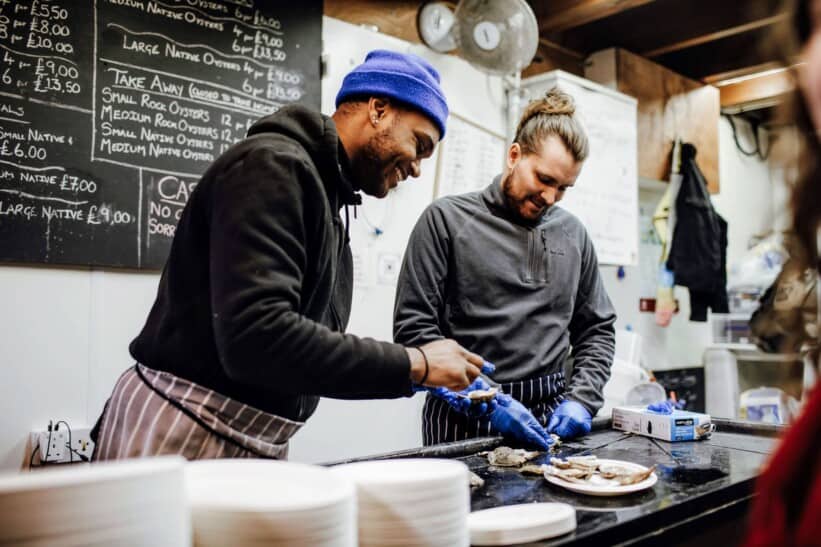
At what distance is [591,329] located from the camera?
95.0 inches

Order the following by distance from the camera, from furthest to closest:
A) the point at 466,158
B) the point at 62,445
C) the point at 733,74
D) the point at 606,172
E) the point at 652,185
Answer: the point at 733,74 → the point at 652,185 → the point at 606,172 → the point at 466,158 → the point at 62,445

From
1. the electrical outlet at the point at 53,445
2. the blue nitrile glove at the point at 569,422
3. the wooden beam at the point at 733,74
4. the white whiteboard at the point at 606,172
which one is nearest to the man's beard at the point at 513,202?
the blue nitrile glove at the point at 569,422

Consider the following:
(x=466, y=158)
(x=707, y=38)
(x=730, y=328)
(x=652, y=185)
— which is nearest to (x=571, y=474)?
(x=466, y=158)

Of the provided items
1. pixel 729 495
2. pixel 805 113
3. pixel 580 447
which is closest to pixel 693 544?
pixel 729 495

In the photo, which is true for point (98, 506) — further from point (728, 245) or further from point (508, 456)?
point (728, 245)

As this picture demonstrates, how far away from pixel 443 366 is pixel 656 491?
526 millimetres

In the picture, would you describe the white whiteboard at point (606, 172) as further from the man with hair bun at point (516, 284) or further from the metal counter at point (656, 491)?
the metal counter at point (656, 491)

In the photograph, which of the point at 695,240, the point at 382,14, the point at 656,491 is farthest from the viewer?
the point at 695,240

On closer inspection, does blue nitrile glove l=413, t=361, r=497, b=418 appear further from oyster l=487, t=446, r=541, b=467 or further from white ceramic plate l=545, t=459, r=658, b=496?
white ceramic plate l=545, t=459, r=658, b=496

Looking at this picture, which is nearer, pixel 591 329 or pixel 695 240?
pixel 591 329

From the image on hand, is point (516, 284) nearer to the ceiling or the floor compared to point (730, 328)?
nearer to the ceiling

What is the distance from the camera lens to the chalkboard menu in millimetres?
2201

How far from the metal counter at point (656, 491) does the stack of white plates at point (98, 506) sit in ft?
1.79

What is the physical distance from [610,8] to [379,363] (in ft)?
10.4
